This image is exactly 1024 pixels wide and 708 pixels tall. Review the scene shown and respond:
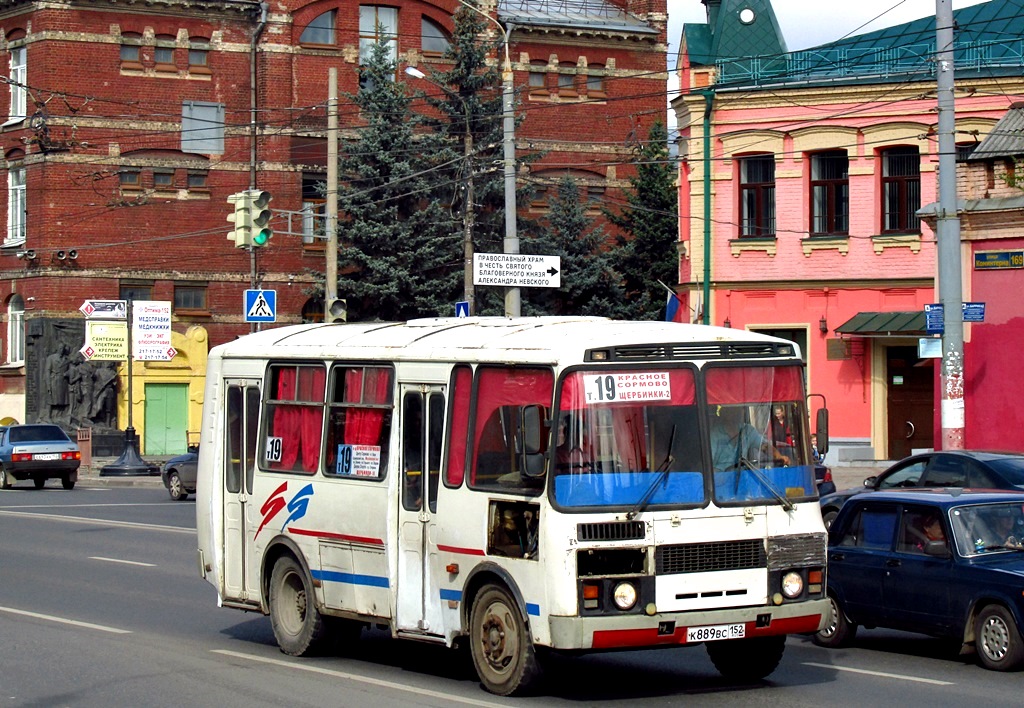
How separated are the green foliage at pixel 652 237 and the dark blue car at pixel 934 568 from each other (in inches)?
1494

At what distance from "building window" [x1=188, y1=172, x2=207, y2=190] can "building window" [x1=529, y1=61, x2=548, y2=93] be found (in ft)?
39.2

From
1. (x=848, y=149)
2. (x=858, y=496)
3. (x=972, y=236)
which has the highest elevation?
(x=848, y=149)

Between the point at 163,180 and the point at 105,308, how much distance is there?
→ 9.45m

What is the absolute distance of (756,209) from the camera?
123ft

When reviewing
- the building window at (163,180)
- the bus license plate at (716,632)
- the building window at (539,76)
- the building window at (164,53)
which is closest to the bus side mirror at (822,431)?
the bus license plate at (716,632)

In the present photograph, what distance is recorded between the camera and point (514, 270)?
24609 mm

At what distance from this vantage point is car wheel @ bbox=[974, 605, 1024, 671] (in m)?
11.0

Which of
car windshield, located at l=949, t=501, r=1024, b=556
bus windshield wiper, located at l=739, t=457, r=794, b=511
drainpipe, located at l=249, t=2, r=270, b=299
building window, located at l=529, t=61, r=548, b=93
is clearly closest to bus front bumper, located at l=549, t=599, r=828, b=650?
bus windshield wiper, located at l=739, t=457, r=794, b=511

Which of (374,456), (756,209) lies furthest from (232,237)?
(374,456)

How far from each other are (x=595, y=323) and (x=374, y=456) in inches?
78.1

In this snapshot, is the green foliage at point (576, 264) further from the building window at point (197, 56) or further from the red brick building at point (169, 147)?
the building window at point (197, 56)

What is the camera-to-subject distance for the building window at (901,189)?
3553 cm

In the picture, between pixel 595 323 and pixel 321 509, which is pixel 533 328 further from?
pixel 321 509

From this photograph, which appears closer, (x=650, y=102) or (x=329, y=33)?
(x=329, y=33)
